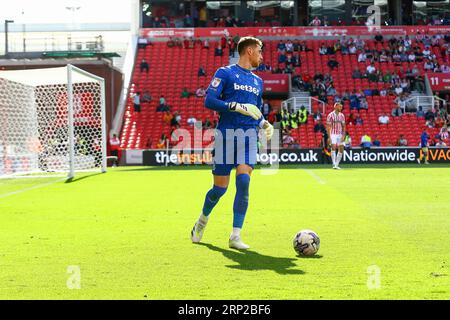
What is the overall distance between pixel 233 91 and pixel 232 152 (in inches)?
29.5

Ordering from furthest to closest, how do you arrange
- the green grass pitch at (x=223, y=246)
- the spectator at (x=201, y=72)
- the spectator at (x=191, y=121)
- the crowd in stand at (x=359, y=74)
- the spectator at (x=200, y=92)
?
the spectator at (x=201, y=72) < the spectator at (x=200, y=92) < the spectator at (x=191, y=121) < the crowd in stand at (x=359, y=74) < the green grass pitch at (x=223, y=246)

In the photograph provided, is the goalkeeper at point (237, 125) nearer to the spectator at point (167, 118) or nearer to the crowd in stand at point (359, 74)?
the crowd in stand at point (359, 74)

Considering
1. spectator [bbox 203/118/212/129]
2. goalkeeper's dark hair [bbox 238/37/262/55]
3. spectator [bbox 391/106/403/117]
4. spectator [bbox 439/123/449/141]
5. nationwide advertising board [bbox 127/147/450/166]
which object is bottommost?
nationwide advertising board [bbox 127/147/450/166]

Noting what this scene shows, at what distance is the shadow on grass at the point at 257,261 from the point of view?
745cm

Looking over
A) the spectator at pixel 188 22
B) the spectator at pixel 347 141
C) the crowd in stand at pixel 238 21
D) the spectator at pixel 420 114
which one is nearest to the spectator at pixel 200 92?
the crowd in stand at pixel 238 21

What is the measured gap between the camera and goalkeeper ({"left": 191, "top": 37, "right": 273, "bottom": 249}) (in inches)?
359

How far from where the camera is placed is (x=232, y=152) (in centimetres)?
923

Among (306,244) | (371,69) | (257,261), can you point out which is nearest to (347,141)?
(371,69)

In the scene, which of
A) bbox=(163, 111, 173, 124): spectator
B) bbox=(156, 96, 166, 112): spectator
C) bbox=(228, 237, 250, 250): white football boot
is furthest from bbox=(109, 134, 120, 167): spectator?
bbox=(228, 237, 250, 250): white football boot

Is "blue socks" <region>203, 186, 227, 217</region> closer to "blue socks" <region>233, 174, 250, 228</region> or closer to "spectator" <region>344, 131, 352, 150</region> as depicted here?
"blue socks" <region>233, 174, 250, 228</region>

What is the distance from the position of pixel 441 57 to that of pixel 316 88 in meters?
9.07

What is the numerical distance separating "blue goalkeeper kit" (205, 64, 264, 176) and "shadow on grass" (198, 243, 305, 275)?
1110 mm

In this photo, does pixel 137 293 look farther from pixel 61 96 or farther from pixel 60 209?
pixel 61 96
